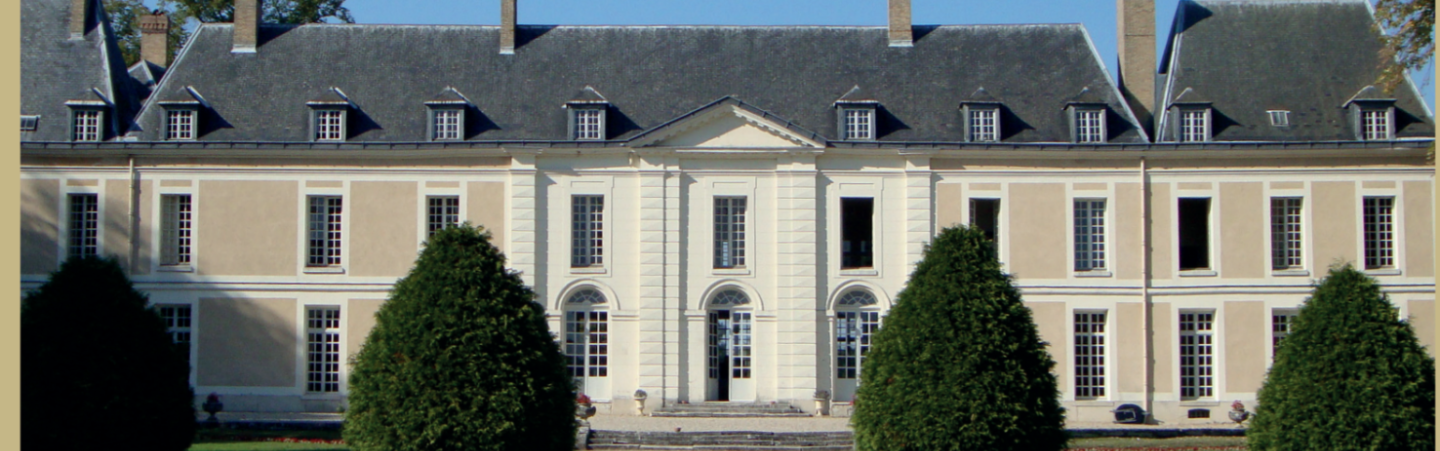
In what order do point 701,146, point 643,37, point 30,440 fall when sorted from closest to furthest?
point 30,440, point 701,146, point 643,37

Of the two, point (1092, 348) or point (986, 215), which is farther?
point (986, 215)

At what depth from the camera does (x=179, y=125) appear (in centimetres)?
2914

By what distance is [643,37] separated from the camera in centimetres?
3178

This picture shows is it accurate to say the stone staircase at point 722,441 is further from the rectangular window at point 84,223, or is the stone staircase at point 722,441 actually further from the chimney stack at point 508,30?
the rectangular window at point 84,223

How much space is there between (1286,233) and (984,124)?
21.1ft

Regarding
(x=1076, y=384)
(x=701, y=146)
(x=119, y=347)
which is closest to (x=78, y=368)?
(x=119, y=347)

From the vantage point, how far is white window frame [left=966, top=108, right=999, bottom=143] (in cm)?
2927

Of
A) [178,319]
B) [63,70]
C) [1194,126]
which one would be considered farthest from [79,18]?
[1194,126]

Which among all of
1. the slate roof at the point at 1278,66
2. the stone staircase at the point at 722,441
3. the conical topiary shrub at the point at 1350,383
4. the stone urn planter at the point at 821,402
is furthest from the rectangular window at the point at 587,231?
the conical topiary shrub at the point at 1350,383

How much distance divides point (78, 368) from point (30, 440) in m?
1.00

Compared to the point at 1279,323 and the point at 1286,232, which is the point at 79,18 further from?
the point at 1279,323

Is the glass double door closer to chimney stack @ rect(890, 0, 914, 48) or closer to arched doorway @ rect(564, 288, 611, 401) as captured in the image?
arched doorway @ rect(564, 288, 611, 401)

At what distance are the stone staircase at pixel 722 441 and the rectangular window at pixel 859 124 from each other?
7350 mm

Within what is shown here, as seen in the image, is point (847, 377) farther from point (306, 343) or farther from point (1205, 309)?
point (306, 343)
